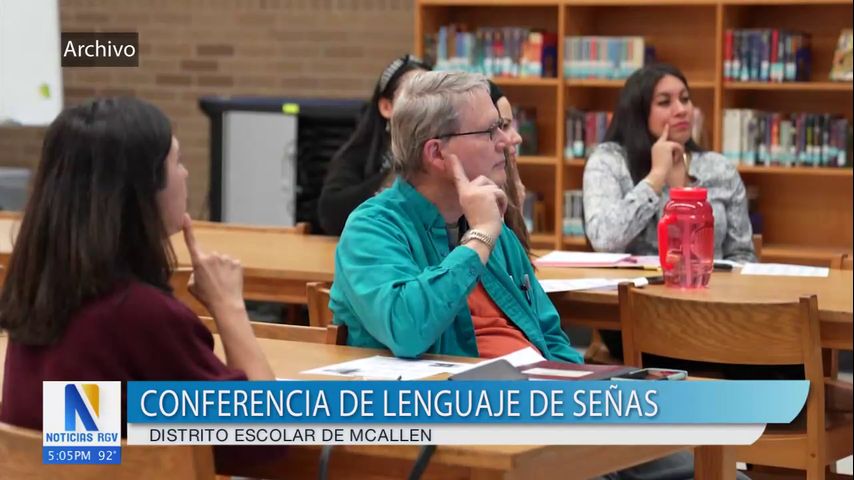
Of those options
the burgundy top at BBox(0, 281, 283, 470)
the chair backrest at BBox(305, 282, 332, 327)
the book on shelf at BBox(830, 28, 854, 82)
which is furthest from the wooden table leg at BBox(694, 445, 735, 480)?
the book on shelf at BBox(830, 28, 854, 82)

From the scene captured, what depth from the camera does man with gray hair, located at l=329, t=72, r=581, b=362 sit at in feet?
7.30

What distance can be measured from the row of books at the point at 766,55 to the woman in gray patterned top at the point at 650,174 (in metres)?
1.69

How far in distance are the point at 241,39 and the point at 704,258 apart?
454 cm

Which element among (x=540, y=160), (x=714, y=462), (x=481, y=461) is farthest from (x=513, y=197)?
(x=540, y=160)

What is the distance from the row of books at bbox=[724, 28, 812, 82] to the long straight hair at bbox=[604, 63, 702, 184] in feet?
5.52

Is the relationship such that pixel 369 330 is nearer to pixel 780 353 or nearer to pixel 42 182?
pixel 42 182

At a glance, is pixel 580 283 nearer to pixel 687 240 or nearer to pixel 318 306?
pixel 687 240

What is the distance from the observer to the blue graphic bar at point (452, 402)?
1804 mm

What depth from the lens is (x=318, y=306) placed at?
9.54 ft

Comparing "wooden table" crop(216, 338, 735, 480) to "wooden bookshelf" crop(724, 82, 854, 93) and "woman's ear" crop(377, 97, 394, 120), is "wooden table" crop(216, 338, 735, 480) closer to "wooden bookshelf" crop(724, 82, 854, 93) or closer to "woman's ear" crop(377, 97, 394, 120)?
"woman's ear" crop(377, 97, 394, 120)

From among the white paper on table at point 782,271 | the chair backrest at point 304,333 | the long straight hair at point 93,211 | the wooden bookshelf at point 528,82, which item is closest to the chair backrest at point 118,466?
the long straight hair at point 93,211

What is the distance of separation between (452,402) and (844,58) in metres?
4.41

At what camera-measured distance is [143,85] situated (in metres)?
2.01

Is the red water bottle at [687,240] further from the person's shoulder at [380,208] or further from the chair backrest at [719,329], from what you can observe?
the person's shoulder at [380,208]
